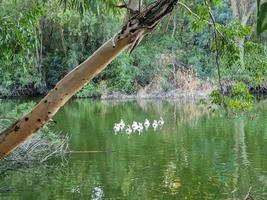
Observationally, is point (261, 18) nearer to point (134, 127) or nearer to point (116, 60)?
point (134, 127)

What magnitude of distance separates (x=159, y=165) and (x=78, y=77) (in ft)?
20.9

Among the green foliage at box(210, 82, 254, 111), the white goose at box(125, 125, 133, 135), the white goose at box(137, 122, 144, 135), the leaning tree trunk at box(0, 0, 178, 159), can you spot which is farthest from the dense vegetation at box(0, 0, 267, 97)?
the leaning tree trunk at box(0, 0, 178, 159)

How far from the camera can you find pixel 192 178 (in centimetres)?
790

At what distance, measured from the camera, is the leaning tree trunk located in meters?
2.54

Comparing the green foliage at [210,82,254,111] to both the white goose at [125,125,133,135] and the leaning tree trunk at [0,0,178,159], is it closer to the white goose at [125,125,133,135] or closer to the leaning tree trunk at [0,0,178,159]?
the leaning tree trunk at [0,0,178,159]

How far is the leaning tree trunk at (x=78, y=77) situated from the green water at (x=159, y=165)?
11.7 ft

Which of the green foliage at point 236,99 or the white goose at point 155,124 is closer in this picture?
the green foliage at point 236,99

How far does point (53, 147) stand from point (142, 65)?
13964 millimetres

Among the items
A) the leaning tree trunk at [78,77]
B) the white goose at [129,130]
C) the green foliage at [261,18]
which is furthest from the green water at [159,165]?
the green foliage at [261,18]

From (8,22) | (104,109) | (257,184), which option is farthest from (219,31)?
(104,109)

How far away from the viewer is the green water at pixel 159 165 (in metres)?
7.20

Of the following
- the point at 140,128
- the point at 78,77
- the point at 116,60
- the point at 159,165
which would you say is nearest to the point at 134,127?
the point at 140,128

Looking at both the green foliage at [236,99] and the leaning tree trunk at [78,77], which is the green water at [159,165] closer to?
the green foliage at [236,99]

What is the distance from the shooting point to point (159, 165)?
884 cm
